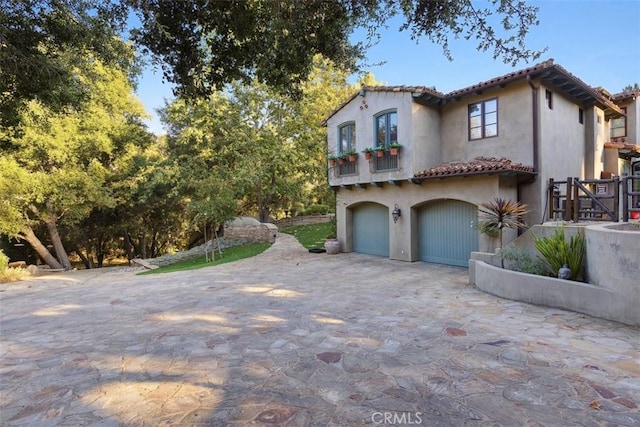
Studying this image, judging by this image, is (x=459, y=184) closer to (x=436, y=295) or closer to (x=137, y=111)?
(x=436, y=295)

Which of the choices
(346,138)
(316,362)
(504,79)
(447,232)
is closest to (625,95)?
(504,79)

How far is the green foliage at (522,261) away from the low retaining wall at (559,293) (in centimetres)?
50

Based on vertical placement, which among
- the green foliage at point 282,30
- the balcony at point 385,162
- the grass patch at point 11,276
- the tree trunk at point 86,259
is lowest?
the tree trunk at point 86,259

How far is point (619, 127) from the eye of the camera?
15695 millimetres

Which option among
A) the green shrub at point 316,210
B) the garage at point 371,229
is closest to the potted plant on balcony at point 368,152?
the garage at point 371,229

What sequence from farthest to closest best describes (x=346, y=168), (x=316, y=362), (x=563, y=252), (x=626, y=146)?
(x=346, y=168)
(x=626, y=146)
(x=563, y=252)
(x=316, y=362)

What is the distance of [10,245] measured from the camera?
23234mm

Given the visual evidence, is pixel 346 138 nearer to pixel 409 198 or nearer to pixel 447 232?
pixel 409 198

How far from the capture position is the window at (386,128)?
41.6 feet

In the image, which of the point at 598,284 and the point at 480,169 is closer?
the point at 598,284

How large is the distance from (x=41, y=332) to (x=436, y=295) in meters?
7.26

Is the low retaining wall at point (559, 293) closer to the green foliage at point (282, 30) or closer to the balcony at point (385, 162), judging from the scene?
the green foliage at point (282, 30)

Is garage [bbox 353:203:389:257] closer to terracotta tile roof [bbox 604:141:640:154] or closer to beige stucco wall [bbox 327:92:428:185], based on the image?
beige stucco wall [bbox 327:92:428:185]

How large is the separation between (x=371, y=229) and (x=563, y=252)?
821 centimetres
